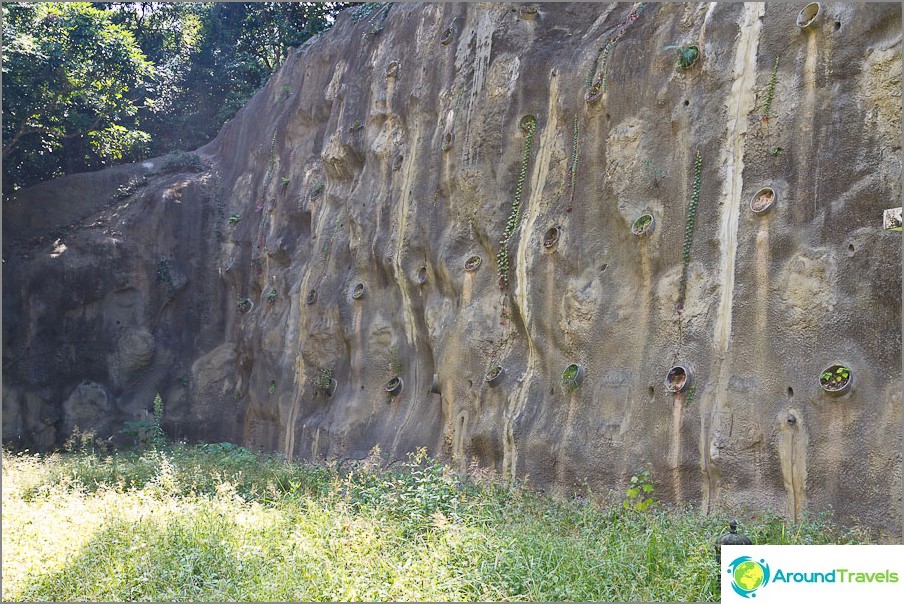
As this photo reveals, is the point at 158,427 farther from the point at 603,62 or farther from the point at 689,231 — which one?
the point at 689,231

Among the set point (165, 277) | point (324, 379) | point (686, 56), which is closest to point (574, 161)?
point (686, 56)

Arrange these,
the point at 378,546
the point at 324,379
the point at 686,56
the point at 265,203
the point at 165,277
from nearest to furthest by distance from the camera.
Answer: the point at 378,546 < the point at 686,56 < the point at 324,379 < the point at 265,203 < the point at 165,277

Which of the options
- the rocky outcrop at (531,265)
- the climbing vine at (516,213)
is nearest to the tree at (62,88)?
the rocky outcrop at (531,265)

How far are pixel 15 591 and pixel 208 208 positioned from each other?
13424mm

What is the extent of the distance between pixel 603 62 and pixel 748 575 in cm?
655

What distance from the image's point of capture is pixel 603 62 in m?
9.76

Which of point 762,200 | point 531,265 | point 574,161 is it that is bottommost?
point 531,265

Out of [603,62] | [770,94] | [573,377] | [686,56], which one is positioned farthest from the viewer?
[603,62]

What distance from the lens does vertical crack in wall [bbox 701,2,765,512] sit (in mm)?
7789

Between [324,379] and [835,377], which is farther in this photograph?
[324,379]

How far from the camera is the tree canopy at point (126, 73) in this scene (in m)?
16.3

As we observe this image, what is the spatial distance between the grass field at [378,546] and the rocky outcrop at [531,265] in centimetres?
100

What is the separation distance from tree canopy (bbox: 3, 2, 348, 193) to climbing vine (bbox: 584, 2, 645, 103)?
11.0 m

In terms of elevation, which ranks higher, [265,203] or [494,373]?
[265,203]
